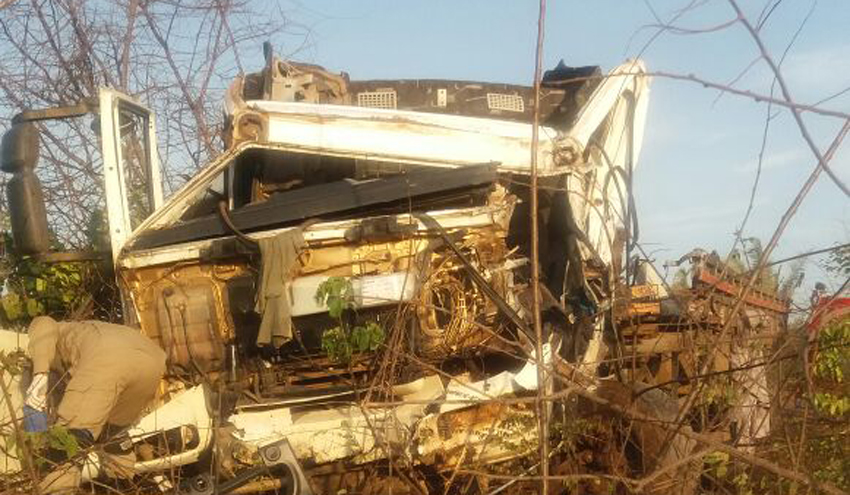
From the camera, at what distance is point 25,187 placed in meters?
4.41

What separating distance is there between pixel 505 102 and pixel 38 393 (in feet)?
→ 9.92

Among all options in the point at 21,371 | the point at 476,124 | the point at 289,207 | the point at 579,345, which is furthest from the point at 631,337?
the point at 21,371

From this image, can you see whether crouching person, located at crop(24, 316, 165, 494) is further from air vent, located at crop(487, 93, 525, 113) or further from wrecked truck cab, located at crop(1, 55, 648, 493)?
air vent, located at crop(487, 93, 525, 113)

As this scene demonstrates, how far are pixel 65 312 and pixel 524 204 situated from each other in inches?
103

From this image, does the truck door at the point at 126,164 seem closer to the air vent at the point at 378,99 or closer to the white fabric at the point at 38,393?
the white fabric at the point at 38,393

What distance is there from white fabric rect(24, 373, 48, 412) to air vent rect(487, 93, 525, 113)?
2878mm

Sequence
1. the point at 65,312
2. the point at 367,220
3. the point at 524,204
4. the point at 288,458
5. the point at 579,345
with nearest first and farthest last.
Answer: the point at 288,458 → the point at 367,220 → the point at 579,345 → the point at 524,204 → the point at 65,312

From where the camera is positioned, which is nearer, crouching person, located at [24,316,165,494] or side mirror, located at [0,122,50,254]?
crouching person, located at [24,316,165,494]

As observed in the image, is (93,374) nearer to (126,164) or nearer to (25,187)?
(25,187)

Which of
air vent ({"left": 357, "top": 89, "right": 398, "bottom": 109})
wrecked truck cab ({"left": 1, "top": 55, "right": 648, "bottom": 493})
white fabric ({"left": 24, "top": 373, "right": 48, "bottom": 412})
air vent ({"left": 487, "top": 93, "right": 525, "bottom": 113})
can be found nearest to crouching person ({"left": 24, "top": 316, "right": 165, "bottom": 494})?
white fabric ({"left": 24, "top": 373, "right": 48, "bottom": 412})

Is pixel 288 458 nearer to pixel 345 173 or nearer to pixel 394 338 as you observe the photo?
pixel 394 338

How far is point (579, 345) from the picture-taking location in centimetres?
455

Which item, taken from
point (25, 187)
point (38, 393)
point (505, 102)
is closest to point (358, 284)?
point (38, 393)

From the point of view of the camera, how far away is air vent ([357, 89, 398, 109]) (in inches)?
223
